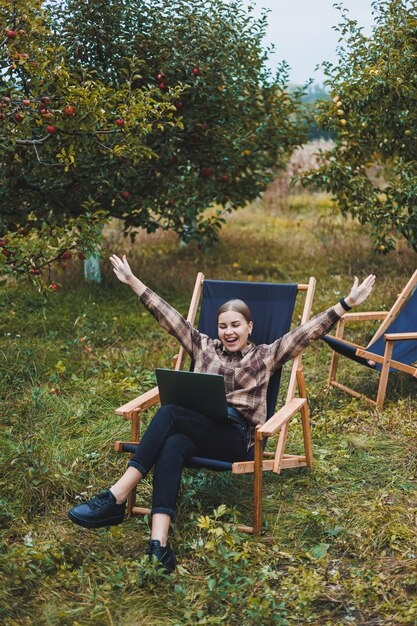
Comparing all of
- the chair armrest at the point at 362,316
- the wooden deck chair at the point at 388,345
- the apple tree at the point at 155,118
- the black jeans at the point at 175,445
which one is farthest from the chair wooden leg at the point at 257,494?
the apple tree at the point at 155,118

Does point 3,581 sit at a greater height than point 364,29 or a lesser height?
lesser

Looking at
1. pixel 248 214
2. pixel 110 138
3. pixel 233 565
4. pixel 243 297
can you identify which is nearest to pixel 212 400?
pixel 233 565

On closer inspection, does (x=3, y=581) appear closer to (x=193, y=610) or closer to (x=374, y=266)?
(x=193, y=610)

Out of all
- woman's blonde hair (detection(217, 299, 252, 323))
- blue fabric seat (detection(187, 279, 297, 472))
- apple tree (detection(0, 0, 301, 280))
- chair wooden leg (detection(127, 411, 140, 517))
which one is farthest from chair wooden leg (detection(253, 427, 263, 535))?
apple tree (detection(0, 0, 301, 280))

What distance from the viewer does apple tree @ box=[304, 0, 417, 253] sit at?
6.32 m

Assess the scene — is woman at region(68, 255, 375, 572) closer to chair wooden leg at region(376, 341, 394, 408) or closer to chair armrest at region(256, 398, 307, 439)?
chair armrest at region(256, 398, 307, 439)

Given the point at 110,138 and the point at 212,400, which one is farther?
the point at 110,138

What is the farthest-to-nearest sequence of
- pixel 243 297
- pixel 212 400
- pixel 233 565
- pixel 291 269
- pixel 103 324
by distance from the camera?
pixel 291 269 < pixel 103 324 < pixel 243 297 < pixel 212 400 < pixel 233 565

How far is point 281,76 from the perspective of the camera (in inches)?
309

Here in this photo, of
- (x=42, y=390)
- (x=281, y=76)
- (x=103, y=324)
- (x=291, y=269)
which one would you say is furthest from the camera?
(x=291, y=269)

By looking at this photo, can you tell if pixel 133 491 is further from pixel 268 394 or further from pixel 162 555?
pixel 268 394

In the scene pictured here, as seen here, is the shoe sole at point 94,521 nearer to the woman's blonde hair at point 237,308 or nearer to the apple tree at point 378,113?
the woman's blonde hair at point 237,308

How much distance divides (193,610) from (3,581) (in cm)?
75

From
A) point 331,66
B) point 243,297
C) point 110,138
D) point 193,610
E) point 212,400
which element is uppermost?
point 331,66
